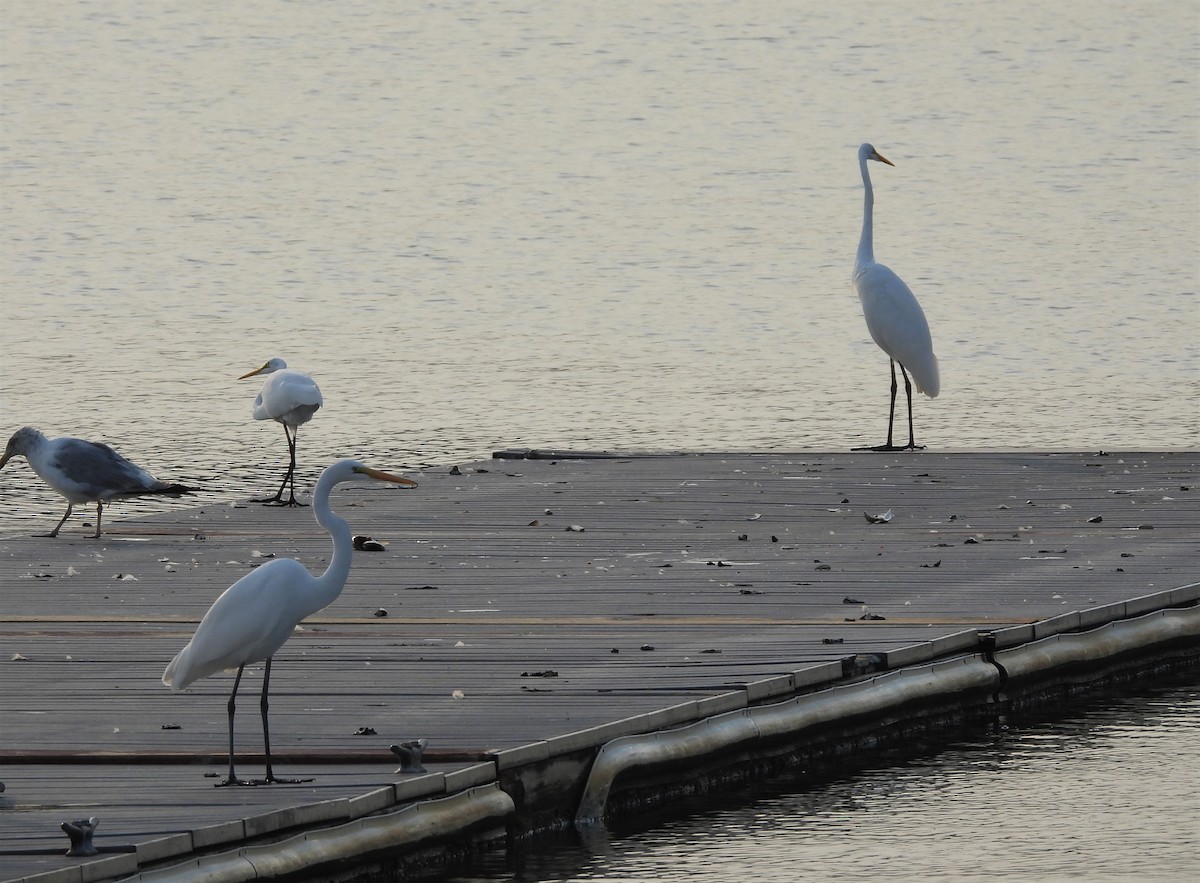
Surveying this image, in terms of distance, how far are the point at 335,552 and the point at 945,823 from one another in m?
2.49

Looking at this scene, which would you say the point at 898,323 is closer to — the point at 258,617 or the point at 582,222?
the point at 258,617

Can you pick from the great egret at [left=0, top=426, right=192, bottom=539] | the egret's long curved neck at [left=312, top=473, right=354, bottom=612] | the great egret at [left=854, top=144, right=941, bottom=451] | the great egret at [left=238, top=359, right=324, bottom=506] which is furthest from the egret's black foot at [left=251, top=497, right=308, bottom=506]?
the egret's long curved neck at [left=312, top=473, right=354, bottom=612]

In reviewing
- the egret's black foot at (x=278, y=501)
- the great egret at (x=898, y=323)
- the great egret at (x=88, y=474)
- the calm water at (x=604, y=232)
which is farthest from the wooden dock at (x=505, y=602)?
the great egret at (x=898, y=323)

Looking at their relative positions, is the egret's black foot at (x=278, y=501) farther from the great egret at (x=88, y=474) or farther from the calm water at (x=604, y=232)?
the calm water at (x=604, y=232)

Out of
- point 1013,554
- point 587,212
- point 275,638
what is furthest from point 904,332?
point 587,212

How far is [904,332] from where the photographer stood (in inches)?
632

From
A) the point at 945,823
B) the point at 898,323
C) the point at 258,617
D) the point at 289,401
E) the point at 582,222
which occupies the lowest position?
the point at 945,823

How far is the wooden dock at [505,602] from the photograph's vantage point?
22.8 feet

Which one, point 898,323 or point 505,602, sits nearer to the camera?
point 505,602

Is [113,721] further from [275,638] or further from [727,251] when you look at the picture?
[727,251]

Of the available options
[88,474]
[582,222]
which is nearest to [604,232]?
[582,222]

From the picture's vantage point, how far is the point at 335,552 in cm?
676

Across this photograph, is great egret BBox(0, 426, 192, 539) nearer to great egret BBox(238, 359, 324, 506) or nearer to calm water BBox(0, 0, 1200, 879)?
great egret BBox(238, 359, 324, 506)

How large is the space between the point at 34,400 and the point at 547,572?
37.6ft
